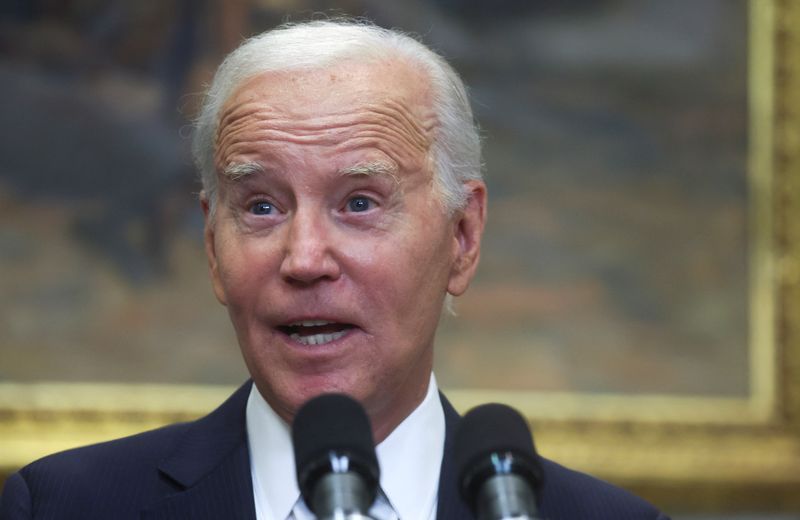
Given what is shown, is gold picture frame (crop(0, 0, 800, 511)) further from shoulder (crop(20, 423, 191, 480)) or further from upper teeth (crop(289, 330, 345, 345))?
upper teeth (crop(289, 330, 345, 345))

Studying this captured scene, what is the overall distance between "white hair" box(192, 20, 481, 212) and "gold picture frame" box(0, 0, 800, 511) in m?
2.71

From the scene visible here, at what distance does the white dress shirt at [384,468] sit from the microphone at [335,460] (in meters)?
0.65

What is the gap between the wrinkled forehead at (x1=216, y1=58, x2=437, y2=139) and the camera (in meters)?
2.36

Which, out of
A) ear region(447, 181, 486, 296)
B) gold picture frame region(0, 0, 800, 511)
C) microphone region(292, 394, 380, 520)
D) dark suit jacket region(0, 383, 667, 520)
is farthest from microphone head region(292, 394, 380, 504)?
gold picture frame region(0, 0, 800, 511)

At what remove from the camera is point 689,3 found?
541 cm

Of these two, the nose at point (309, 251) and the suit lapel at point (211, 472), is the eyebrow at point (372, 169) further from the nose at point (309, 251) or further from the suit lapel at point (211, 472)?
the suit lapel at point (211, 472)

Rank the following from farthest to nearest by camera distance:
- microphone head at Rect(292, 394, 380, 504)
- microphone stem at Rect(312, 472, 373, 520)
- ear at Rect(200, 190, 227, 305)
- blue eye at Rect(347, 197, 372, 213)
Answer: ear at Rect(200, 190, 227, 305) < blue eye at Rect(347, 197, 372, 213) < microphone head at Rect(292, 394, 380, 504) < microphone stem at Rect(312, 472, 373, 520)

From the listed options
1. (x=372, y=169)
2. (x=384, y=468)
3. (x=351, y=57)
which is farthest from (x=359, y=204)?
(x=384, y=468)

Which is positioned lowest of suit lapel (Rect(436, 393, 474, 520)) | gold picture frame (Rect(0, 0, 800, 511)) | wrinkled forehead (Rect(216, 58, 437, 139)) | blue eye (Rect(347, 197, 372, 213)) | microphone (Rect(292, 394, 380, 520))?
gold picture frame (Rect(0, 0, 800, 511))

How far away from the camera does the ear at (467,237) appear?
8.48 feet

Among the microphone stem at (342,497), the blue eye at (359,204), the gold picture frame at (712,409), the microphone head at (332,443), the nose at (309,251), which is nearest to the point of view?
the microphone stem at (342,497)

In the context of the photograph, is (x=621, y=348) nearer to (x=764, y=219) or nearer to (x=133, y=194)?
(x=764, y=219)

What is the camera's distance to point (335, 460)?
5.16 ft

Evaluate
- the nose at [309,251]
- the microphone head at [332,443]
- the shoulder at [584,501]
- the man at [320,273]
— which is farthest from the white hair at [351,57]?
the microphone head at [332,443]
